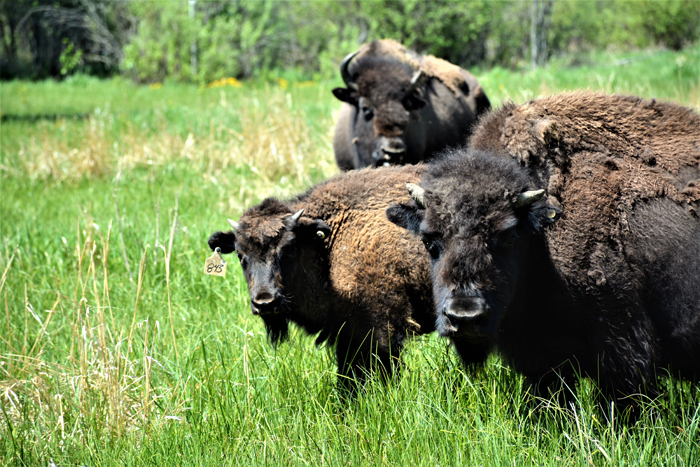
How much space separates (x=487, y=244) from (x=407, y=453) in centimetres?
121

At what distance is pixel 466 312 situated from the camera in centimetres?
309

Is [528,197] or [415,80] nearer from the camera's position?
[528,197]

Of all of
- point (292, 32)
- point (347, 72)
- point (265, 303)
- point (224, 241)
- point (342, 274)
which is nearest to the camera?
point (265, 303)

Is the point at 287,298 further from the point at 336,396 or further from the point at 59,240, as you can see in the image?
the point at 59,240

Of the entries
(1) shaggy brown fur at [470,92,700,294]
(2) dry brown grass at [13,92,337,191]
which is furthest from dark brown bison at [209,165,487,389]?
(2) dry brown grass at [13,92,337,191]

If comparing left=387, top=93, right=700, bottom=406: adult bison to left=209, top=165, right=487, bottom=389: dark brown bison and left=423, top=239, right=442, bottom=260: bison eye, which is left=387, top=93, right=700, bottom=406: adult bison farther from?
left=209, top=165, right=487, bottom=389: dark brown bison

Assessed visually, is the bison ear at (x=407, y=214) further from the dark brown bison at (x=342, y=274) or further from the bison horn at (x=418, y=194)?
the dark brown bison at (x=342, y=274)

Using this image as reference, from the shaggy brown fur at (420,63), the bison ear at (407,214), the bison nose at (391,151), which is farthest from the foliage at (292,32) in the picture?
the bison ear at (407,214)

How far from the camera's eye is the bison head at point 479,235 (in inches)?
125

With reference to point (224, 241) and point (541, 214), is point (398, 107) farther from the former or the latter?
point (541, 214)

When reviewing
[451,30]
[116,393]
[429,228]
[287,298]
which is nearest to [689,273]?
[429,228]

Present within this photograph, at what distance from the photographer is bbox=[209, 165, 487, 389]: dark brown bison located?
170 inches

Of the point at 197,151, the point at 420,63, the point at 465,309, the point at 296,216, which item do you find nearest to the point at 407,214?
the point at 465,309

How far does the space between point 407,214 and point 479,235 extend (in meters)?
0.60
